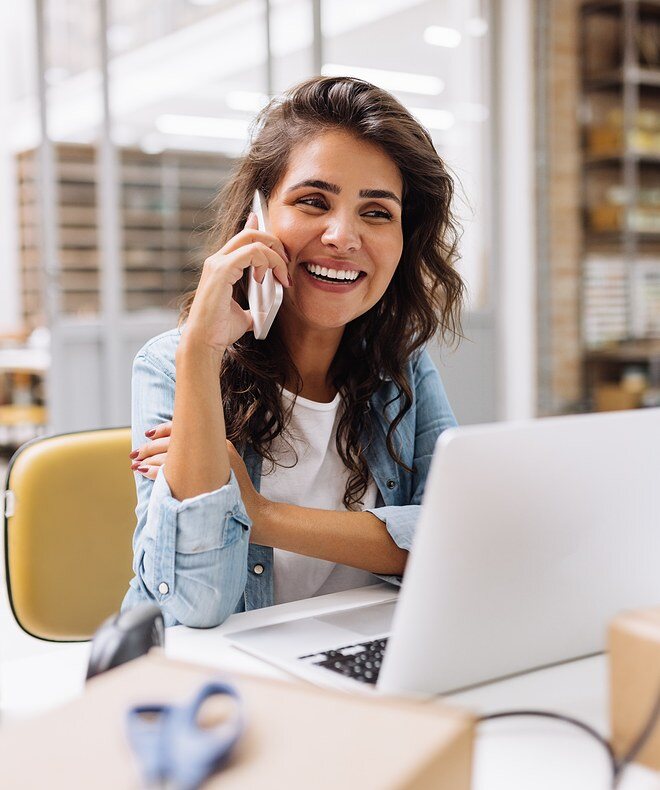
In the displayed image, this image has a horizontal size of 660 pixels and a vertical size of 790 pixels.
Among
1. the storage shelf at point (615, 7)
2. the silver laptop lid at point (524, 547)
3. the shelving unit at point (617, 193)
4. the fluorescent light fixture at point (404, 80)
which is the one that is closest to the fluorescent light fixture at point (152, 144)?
the fluorescent light fixture at point (404, 80)

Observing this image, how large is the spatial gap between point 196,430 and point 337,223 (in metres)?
0.36

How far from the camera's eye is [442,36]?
15.9 ft

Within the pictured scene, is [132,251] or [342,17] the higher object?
[342,17]

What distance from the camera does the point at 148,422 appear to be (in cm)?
130

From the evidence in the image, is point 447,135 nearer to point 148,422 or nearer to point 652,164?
point 652,164

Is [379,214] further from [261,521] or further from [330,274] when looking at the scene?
[261,521]

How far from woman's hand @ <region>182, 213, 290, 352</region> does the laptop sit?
1.49 feet

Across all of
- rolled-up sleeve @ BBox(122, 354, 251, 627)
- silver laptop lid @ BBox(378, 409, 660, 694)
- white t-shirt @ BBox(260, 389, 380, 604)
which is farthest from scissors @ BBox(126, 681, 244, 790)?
white t-shirt @ BBox(260, 389, 380, 604)

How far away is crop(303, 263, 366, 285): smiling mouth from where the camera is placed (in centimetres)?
133

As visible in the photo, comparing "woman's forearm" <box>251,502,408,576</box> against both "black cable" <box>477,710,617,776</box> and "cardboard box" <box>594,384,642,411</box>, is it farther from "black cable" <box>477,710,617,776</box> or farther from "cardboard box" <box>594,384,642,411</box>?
"cardboard box" <box>594,384,642,411</box>

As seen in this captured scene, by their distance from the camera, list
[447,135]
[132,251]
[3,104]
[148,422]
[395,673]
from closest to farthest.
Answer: [395,673]
[148,422]
[132,251]
[447,135]
[3,104]

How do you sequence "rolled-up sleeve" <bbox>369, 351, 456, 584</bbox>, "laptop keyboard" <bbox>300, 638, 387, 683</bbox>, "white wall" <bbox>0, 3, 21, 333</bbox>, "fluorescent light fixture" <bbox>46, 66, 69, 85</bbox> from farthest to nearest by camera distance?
"white wall" <bbox>0, 3, 21, 333</bbox> → "fluorescent light fixture" <bbox>46, 66, 69, 85</bbox> → "rolled-up sleeve" <bbox>369, 351, 456, 584</bbox> → "laptop keyboard" <bbox>300, 638, 387, 683</bbox>

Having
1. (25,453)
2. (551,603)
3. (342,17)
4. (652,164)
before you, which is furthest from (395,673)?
(652,164)

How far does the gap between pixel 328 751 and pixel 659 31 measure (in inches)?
223
